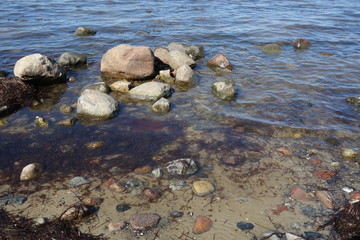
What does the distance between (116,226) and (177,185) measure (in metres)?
1.22

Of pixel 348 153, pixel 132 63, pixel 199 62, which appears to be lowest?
pixel 199 62

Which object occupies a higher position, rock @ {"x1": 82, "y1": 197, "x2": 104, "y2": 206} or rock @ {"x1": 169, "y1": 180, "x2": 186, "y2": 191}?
rock @ {"x1": 82, "y1": 197, "x2": 104, "y2": 206}

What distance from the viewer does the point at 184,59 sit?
1049 centimetres

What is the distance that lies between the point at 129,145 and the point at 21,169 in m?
1.90

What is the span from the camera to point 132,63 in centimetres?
970

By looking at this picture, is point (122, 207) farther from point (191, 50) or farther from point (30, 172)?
point (191, 50)

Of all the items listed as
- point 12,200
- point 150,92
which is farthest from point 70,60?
point 12,200

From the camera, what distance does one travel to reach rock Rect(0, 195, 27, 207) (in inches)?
191

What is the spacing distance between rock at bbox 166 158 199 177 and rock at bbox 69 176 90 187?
4.37ft

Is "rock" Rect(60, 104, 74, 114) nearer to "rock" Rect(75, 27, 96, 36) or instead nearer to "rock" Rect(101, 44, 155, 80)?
"rock" Rect(101, 44, 155, 80)

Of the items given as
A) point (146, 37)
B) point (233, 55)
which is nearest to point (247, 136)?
point (233, 55)

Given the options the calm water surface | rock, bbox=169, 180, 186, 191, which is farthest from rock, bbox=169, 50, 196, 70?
rock, bbox=169, 180, 186, 191

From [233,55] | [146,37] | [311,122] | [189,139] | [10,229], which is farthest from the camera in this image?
[146,37]

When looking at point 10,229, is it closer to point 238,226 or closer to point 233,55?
point 238,226
